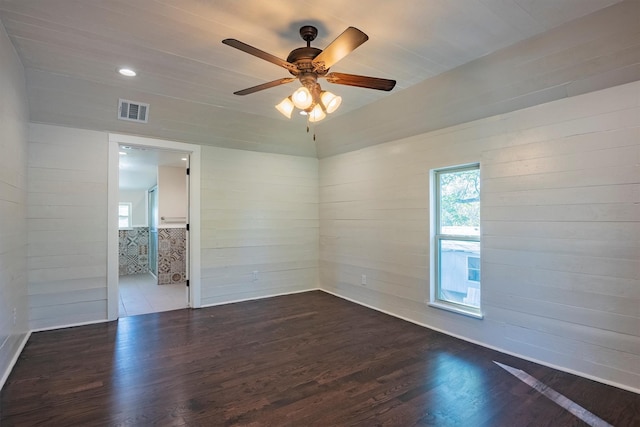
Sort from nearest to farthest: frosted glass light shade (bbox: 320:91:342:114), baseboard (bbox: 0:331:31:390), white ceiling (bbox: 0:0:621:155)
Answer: white ceiling (bbox: 0:0:621:155)
frosted glass light shade (bbox: 320:91:342:114)
baseboard (bbox: 0:331:31:390)

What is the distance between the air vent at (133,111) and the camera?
11.9 feet

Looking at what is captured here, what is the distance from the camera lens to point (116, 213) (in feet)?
13.4

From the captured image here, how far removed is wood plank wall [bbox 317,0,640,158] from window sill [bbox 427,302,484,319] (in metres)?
1.96

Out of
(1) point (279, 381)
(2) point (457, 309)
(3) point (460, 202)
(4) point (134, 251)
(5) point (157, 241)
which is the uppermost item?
(3) point (460, 202)

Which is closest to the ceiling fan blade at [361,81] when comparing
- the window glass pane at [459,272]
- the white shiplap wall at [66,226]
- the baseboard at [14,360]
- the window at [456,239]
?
the window at [456,239]

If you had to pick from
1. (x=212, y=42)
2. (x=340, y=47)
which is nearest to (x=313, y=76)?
(x=340, y=47)

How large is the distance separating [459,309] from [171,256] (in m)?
5.17

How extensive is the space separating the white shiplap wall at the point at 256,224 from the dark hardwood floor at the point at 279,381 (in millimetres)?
1152

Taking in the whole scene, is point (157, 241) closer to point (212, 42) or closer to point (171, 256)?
point (171, 256)

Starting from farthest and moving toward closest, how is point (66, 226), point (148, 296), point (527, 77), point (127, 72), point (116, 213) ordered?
point (148, 296) → point (116, 213) → point (66, 226) → point (127, 72) → point (527, 77)

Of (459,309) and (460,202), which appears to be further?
(460,202)

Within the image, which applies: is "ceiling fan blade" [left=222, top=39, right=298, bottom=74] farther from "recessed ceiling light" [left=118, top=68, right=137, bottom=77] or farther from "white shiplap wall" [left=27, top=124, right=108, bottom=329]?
"white shiplap wall" [left=27, top=124, right=108, bottom=329]

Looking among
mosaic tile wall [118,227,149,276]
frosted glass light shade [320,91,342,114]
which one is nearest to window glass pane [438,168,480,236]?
frosted glass light shade [320,91,342,114]

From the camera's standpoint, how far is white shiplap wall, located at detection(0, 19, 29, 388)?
244 cm
